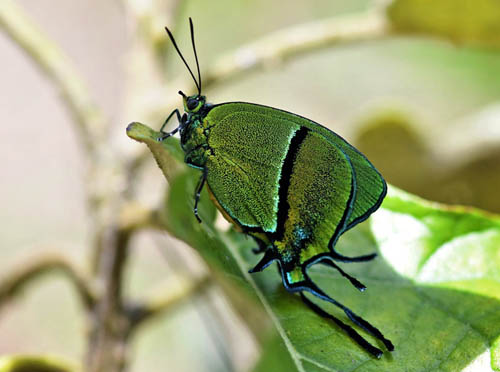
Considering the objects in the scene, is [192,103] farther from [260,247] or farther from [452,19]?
[452,19]

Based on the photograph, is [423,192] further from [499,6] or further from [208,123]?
[208,123]

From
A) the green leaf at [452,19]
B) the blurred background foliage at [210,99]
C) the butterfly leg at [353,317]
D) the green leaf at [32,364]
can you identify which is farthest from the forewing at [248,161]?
the green leaf at [452,19]

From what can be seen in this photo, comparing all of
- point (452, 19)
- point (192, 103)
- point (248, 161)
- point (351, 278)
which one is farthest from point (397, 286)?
point (452, 19)

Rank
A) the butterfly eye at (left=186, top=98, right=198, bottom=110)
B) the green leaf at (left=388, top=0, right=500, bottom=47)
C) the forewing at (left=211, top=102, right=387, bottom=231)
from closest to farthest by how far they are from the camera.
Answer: the forewing at (left=211, top=102, right=387, bottom=231) → the butterfly eye at (left=186, top=98, right=198, bottom=110) → the green leaf at (left=388, top=0, right=500, bottom=47)

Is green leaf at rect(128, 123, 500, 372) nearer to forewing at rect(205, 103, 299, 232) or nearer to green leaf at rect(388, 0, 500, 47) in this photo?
forewing at rect(205, 103, 299, 232)

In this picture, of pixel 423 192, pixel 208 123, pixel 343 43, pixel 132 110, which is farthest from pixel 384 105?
pixel 208 123

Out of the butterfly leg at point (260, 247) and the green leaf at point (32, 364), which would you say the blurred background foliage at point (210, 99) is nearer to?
the green leaf at point (32, 364)

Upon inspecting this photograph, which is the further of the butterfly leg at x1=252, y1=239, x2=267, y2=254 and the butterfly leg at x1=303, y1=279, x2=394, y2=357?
the butterfly leg at x1=252, y1=239, x2=267, y2=254

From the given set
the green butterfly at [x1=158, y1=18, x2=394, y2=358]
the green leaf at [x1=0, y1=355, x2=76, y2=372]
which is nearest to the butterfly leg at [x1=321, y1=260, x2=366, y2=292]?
the green butterfly at [x1=158, y1=18, x2=394, y2=358]
